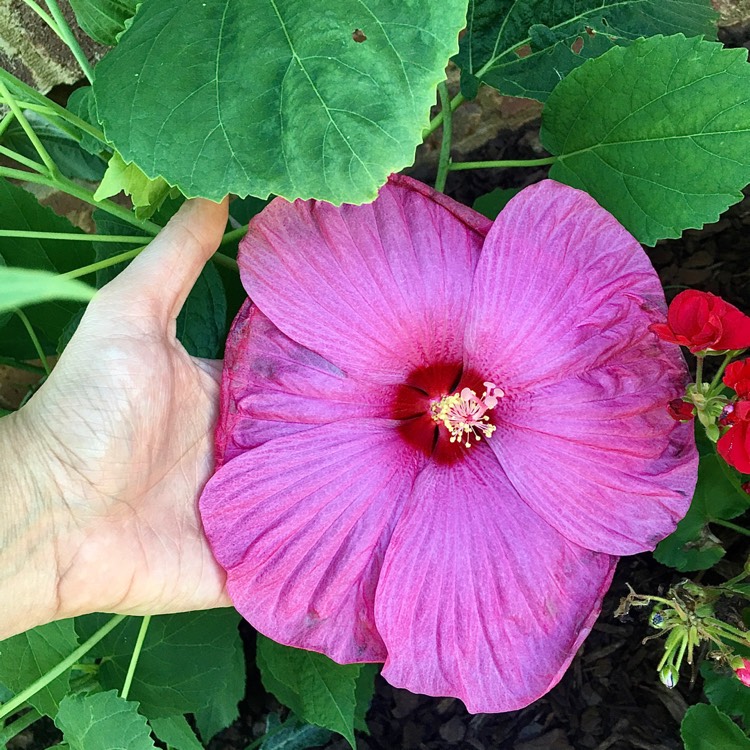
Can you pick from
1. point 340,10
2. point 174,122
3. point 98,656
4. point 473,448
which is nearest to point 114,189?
point 174,122

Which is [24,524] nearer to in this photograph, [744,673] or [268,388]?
[268,388]

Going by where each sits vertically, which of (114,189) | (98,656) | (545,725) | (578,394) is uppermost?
(114,189)

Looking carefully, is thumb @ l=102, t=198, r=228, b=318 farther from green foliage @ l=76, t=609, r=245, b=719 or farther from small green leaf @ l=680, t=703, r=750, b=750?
small green leaf @ l=680, t=703, r=750, b=750

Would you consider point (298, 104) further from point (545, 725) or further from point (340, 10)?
point (545, 725)

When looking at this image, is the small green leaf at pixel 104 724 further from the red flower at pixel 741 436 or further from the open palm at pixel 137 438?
the red flower at pixel 741 436

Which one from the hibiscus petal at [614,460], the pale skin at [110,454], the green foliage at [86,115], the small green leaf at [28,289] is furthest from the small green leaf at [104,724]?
the small green leaf at [28,289]

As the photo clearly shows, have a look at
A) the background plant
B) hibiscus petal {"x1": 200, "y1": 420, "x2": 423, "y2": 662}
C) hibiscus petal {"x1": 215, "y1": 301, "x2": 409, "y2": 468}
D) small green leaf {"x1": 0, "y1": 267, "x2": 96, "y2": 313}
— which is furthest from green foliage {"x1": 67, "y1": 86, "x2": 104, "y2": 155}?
small green leaf {"x1": 0, "y1": 267, "x2": 96, "y2": 313}

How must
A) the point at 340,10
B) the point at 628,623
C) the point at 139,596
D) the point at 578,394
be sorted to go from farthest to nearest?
the point at 628,623, the point at 139,596, the point at 578,394, the point at 340,10
